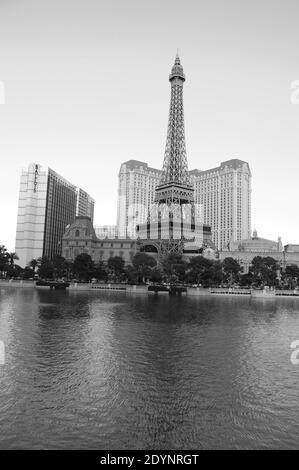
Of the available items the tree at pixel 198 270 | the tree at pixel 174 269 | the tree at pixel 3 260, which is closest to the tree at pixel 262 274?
the tree at pixel 198 270

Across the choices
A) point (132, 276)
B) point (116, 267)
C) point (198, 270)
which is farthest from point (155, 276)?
point (116, 267)

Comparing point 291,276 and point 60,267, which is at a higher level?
point 60,267

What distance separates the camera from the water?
19688 mm

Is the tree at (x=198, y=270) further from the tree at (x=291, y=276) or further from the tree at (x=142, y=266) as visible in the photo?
the tree at (x=291, y=276)

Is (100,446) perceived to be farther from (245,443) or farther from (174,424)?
(245,443)

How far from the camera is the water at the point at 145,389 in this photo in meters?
19.7

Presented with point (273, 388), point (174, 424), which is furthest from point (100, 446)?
point (273, 388)

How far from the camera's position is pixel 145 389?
26.5m

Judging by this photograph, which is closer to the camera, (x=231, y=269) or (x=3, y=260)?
(x=231, y=269)

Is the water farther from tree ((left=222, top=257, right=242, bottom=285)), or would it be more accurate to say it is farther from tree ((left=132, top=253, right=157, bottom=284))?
tree ((left=222, top=257, right=242, bottom=285))

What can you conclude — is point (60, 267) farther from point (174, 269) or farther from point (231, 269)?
point (231, 269)

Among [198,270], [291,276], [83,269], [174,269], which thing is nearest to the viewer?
[198,270]

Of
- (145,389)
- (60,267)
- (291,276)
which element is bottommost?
(145,389)

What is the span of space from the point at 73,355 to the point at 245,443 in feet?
64.7
